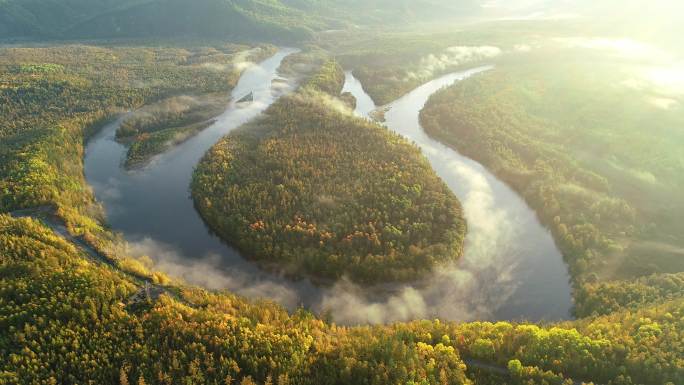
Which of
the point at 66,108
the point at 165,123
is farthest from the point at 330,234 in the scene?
the point at 66,108

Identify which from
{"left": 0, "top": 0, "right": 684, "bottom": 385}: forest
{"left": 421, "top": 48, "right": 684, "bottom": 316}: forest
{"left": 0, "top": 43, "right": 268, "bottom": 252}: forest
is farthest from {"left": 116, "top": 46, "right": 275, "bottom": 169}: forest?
{"left": 421, "top": 48, "right": 684, "bottom": 316}: forest

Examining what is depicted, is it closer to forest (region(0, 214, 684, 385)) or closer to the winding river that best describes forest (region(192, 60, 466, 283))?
the winding river

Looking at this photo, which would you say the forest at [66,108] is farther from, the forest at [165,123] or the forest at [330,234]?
the forest at [165,123]

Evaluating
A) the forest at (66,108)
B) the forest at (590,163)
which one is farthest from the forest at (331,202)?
the forest at (66,108)

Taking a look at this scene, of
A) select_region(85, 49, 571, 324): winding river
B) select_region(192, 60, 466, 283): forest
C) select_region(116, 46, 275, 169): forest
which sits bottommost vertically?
select_region(85, 49, 571, 324): winding river

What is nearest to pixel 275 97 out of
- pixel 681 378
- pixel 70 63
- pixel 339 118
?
pixel 339 118
